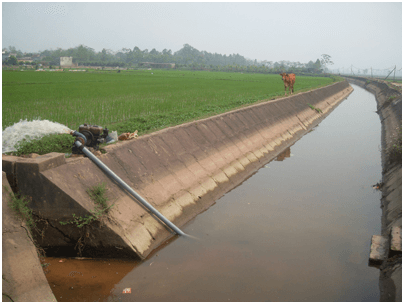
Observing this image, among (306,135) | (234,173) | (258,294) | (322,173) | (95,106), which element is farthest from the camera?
(306,135)

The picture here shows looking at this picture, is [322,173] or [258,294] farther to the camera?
[322,173]

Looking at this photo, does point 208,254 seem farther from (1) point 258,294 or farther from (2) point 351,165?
(2) point 351,165

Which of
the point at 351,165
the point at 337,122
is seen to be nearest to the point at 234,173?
the point at 351,165

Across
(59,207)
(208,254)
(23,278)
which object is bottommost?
(208,254)

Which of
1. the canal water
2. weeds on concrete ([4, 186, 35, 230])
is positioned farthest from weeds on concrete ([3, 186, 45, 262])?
the canal water

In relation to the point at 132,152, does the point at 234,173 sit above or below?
below

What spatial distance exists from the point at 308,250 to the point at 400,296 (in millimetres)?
1878

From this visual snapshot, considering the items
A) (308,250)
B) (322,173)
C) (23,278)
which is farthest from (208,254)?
(322,173)

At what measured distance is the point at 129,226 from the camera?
6102 mm

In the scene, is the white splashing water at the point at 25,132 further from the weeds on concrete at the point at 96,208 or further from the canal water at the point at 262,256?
the canal water at the point at 262,256

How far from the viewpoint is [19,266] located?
14.8 ft

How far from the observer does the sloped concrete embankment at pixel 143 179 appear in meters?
5.49

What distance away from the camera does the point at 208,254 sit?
6266 mm

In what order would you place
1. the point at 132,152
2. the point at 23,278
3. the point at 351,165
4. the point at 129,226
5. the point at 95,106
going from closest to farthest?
the point at 23,278, the point at 129,226, the point at 132,152, the point at 351,165, the point at 95,106
